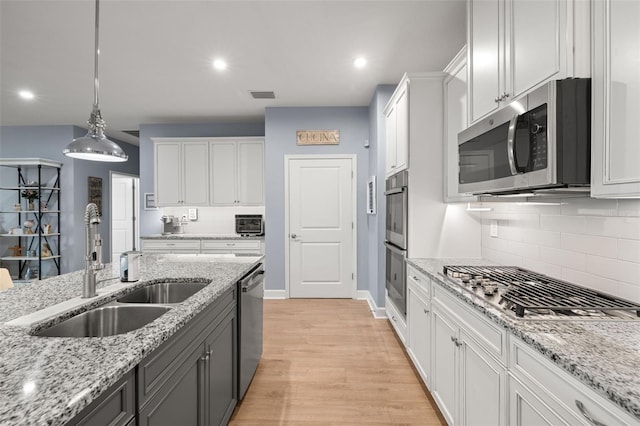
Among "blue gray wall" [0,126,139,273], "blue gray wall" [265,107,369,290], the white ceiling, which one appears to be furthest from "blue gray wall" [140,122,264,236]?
"blue gray wall" [0,126,139,273]

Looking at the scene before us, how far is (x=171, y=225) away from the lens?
548 cm

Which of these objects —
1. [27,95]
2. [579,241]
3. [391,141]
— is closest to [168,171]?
[27,95]

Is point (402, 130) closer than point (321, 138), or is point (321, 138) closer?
point (402, 130)

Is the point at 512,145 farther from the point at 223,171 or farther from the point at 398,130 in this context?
the point at 223,171

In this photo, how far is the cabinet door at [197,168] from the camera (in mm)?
5340

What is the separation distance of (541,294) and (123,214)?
800 centimetres

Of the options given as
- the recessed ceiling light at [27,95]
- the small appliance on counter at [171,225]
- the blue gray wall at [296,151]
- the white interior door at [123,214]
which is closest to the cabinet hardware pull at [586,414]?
the blue gray wall at [296,151]

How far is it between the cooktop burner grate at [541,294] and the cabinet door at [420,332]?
0.42 m

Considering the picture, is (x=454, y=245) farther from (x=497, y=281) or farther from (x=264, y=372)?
(x=264, y=372)

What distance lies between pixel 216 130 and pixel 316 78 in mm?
2481

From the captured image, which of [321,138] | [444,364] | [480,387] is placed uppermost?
[321,138]

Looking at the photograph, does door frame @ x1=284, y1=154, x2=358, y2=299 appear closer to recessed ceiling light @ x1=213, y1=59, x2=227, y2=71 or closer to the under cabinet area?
the under cabinet area

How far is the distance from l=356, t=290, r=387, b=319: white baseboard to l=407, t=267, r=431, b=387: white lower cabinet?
1299mm

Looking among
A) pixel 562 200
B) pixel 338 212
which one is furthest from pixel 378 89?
pixel 562 200
